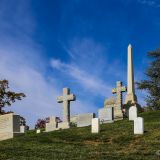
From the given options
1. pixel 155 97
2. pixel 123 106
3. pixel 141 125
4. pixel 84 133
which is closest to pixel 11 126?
pixel 84 133

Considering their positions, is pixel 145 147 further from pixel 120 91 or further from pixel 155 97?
pixel 155 97

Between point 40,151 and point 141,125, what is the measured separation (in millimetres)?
6649

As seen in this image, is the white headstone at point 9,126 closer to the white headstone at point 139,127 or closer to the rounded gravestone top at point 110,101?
the white headstone at point 139,127

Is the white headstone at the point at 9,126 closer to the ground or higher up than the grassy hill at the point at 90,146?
higher up

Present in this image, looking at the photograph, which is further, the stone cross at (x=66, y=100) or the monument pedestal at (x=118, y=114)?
the monument pedestal at (x=118, y=114)

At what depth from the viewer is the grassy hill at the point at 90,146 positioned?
1980cm

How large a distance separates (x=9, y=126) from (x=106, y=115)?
7576 millimetres

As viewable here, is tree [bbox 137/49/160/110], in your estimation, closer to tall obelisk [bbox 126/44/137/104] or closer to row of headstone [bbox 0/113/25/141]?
tall obelisk [bbox 126/44/137/104]

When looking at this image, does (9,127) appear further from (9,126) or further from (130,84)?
(130,84)

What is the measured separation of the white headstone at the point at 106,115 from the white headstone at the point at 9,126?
262 inches

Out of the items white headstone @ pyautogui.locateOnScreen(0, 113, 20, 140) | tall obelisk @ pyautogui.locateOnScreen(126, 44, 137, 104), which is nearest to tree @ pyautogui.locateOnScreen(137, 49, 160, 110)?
tall obelisk @ pyautogui.locateOnScreen(126, 44, 137, 104)

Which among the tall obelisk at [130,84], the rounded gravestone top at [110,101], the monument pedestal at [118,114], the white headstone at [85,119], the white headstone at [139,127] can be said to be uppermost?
the tall obelisk at [130,84]

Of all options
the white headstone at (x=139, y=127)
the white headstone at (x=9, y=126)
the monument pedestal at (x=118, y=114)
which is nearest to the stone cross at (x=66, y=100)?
the monument pedestal at (x=118, y=114)

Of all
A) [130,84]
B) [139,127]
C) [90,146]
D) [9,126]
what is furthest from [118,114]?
[90,146]
